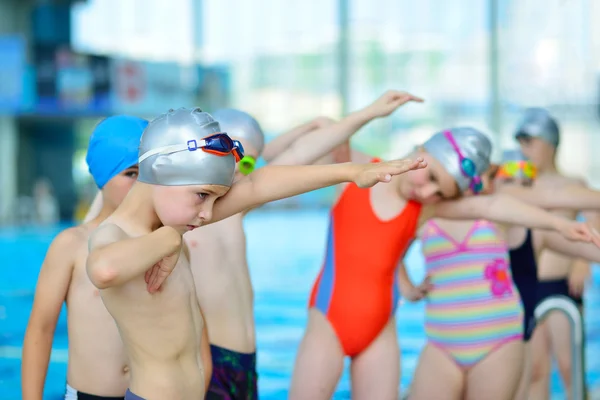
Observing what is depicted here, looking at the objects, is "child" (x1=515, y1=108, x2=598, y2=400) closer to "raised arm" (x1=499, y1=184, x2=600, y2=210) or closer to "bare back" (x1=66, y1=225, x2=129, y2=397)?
"raised arm" (x1=499, y1=184, x2=600, y2=210)

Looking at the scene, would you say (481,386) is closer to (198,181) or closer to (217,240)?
(217,240)

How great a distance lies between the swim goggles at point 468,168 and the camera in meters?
3.45

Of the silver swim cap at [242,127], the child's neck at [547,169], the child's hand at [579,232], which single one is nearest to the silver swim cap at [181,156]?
the silver swim cap at [242,127]

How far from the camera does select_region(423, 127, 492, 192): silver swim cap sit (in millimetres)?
3449

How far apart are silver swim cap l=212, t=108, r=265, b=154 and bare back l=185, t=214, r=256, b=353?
35 centimetres

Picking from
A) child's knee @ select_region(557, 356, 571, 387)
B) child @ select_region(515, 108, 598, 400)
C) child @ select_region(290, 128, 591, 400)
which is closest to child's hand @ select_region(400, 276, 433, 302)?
child @ select_region(290, 128, 591, 400)

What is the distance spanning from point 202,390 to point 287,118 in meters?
32.1

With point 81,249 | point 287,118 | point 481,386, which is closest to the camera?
point 81,249

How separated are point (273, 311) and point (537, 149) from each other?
5837 millimetres

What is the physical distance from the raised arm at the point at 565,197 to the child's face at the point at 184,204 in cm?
214

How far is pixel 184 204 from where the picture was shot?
2.33m

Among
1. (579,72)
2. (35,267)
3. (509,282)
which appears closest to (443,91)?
(579,72)

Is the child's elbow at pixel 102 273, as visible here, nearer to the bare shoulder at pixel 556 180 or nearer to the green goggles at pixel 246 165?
the green goggles at pixel 246 165

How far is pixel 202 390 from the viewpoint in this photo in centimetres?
262
